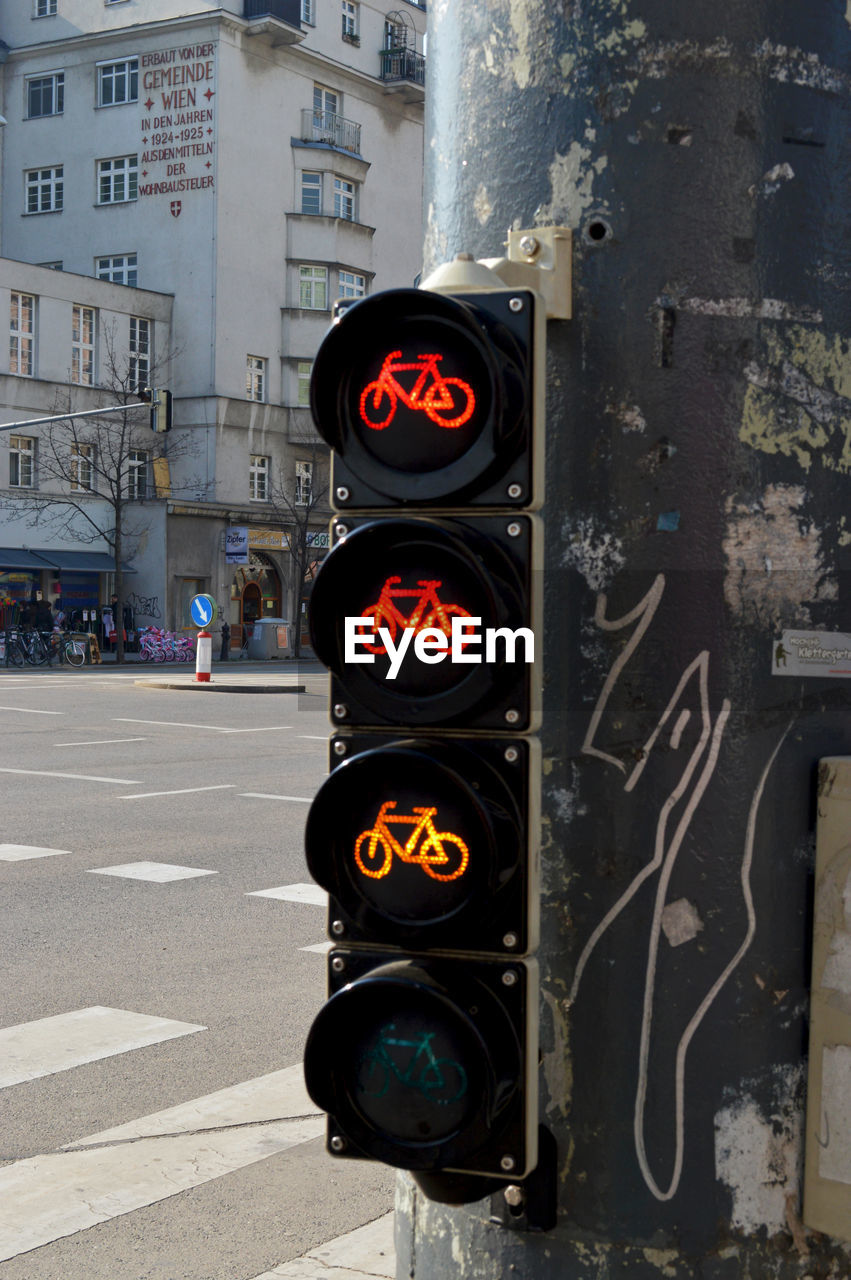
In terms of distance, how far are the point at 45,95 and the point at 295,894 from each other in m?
50.9

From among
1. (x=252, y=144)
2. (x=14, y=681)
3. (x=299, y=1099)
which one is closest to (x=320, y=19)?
(x=252, y=144)

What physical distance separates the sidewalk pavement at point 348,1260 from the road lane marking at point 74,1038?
1893mm

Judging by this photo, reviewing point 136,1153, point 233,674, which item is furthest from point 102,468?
point 136,1153

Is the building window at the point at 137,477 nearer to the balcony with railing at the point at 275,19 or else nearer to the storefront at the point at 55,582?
the storefront at the point at 55,582

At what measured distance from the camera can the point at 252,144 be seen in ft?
170

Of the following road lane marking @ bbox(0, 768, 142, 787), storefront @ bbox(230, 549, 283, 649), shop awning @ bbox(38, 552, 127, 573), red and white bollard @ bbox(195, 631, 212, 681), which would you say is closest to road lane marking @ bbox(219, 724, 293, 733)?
road lane marking @ bbox(0, 768, 142, 787)

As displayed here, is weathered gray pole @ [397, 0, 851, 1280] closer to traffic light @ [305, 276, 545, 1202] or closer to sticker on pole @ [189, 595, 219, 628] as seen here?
traffic light @ [305, 276, 545, 1202]

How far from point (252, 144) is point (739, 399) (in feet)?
171

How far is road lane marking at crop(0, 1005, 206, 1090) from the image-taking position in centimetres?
584

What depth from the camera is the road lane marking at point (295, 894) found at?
29.5ft

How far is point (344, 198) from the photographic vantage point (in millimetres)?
55531

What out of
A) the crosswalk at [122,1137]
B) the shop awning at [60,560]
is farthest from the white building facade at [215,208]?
the crosswalk at [122,1137]

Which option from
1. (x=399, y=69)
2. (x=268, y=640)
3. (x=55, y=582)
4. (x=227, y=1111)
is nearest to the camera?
(x=227, y=1111)

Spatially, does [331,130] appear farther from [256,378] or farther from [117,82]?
[256,378]
